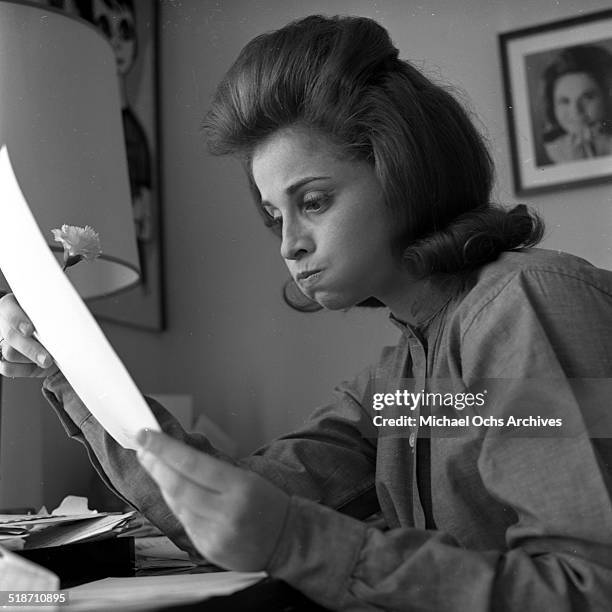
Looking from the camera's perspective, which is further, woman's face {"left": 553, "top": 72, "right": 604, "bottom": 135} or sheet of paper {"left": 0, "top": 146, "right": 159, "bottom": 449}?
woman's face {"left": 553, "top": 72, "right": 604, "bottom": 135}

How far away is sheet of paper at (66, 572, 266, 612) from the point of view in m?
0.42

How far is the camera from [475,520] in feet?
2.02

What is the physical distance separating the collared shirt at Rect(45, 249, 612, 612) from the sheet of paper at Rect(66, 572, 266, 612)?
33mm

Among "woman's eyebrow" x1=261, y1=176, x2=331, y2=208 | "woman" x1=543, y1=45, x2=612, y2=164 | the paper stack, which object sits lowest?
the paper stack

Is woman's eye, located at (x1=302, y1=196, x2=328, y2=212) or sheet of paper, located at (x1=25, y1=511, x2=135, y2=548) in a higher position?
woman's eye, located at (x1=302, y1=196, x2=328, y2=212)

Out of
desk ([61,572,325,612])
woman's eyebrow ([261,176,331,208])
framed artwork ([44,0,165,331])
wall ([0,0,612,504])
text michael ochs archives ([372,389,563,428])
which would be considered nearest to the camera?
desk ([61,572,325,612])

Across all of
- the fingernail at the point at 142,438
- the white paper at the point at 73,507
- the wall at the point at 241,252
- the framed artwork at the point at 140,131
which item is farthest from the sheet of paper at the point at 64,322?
the framed artwork at the point at 140,131

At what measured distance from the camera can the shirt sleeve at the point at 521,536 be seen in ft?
1.52

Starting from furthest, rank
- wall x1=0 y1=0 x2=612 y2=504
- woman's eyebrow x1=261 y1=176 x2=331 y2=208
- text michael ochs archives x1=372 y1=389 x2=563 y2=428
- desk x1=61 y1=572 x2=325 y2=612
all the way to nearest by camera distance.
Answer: wall x1=0 y1=0 x2=612 y2=504 < woman's eyebrow x1=261 y1=176 x2=331 y2=208 < text michael ochs archives x1=372 y1=389 x2=563 y2=428 < desk x1=61 y1=572 x2=325 y2=612

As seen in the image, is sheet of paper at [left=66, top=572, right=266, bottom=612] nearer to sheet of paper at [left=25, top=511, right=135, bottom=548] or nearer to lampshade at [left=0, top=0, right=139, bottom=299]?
sheet of paper at [left=25, top=511, right=135, bottom=548]

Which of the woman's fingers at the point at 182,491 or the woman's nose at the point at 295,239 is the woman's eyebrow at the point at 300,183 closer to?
the woman's nose at the point at 295,239

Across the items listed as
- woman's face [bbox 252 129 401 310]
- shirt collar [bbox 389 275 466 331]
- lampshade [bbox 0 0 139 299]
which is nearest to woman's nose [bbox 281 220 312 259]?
woman's face [bbox 252 129 401 310]

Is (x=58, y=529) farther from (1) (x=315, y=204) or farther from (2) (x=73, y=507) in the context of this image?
(1) (x=315, y=204)

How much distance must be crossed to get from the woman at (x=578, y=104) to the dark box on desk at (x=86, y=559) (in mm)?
563
